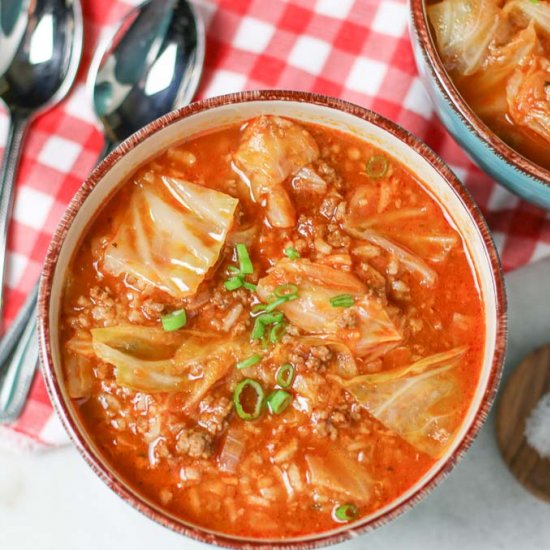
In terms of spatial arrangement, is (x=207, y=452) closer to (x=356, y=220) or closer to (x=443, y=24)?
(x=356, y=220)

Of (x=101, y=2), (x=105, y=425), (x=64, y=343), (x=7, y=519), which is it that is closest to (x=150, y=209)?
(x=64, y=343)

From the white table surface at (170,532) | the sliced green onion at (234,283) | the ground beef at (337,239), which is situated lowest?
the white table surface at (170,532)

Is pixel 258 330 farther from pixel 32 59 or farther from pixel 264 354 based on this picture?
pixel 32 59

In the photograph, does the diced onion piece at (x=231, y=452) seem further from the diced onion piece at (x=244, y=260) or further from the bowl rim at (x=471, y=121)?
the bowl rim at (x=471, y=121)

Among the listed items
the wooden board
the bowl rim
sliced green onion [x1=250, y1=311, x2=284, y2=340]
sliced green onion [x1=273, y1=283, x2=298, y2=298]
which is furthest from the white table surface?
sliced green onion [x1=273, y1=283, x2=298, y2=298]

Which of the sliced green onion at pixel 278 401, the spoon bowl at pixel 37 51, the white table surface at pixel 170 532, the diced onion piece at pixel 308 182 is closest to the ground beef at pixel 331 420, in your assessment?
the sliced green onion at pixel 278 401

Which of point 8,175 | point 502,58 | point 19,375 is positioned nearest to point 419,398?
point 502,58

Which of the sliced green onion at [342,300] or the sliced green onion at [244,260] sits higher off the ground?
the sliced green onion at [342,300]
